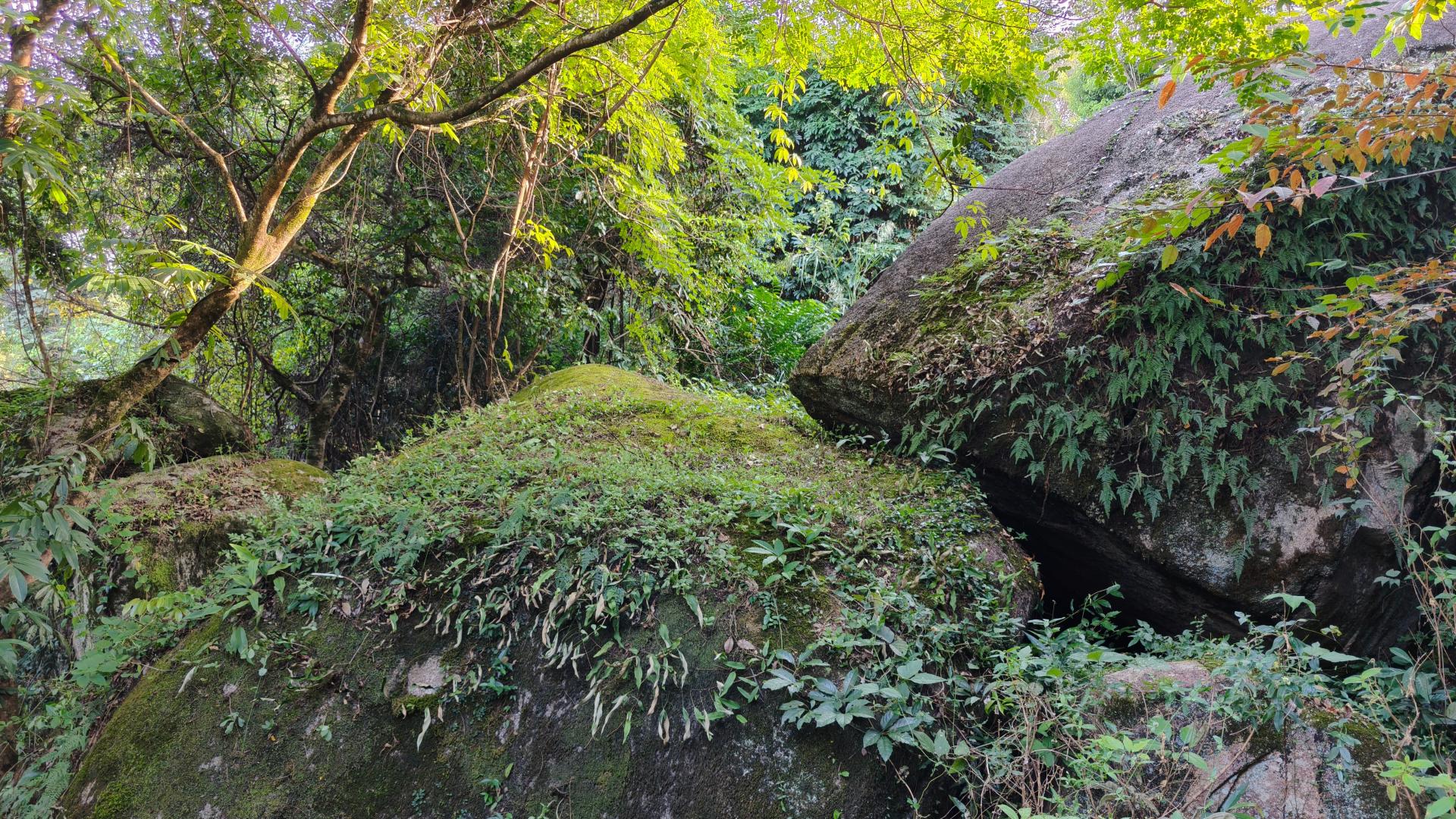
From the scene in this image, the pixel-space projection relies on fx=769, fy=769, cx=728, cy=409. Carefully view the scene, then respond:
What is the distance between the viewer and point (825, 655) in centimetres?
311

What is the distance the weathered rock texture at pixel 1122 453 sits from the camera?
3.77m

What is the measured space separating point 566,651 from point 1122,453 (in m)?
3.05

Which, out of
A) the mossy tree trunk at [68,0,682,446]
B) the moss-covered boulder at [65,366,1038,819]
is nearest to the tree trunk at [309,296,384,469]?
the mossy tree trunk at [68,0,682,446]

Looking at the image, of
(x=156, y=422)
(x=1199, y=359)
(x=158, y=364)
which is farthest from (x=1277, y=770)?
(x=156, y=422)

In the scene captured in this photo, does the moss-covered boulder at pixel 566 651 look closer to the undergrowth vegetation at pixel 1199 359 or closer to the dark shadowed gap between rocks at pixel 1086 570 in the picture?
the dark shadowed gap between rocks at pixel 1086 570

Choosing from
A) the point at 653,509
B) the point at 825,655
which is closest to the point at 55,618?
the point at 653,509

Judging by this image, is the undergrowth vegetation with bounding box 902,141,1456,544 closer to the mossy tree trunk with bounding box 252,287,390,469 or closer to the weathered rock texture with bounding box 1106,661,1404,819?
the weathered rock texture with bounding box 1106,661,1404,819

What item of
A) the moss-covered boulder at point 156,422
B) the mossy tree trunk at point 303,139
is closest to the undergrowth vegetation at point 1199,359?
the mossy tree trunk at point 303,139

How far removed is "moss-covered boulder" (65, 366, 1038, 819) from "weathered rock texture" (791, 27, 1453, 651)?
61 cm

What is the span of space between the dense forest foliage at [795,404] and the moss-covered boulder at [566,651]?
0.10ft

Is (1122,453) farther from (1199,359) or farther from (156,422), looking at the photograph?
(156,422)

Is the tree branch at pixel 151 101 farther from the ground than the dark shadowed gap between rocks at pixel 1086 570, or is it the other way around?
the tree branch at pixel 151 101

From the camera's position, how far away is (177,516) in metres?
4.89

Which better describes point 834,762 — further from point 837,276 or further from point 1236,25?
point 837,276
